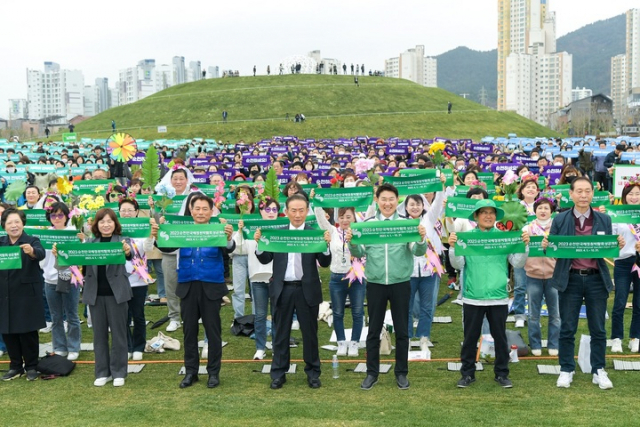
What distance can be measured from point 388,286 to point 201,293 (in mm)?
2150

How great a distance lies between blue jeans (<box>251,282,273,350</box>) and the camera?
31.8 ft

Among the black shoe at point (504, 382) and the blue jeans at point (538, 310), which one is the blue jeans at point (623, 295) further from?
the black shoe at point (504, 382)

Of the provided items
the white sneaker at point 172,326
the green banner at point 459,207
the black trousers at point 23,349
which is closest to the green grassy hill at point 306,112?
the white sneaker at point 172,326

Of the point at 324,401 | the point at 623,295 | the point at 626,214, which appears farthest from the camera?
the point at 623,295

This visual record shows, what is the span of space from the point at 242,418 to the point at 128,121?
263 feet

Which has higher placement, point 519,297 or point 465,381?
point 519,297

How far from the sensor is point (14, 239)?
8945 mm

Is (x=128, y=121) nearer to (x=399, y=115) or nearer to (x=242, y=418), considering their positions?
(x=399, y=115)

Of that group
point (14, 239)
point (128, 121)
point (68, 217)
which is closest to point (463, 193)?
point (68, 217)

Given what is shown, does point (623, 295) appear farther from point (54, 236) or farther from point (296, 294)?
point (54, 236)

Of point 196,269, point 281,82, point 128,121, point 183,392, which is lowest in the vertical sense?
point 183,392

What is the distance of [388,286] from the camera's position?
8.29 metres

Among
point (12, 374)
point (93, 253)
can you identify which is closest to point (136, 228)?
point (93, 253)

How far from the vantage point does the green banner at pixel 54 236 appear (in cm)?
898
